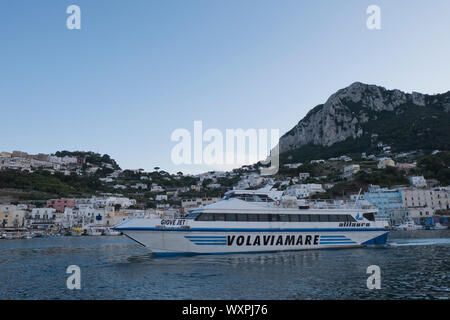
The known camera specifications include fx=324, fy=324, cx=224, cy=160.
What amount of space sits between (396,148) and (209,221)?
136431mm

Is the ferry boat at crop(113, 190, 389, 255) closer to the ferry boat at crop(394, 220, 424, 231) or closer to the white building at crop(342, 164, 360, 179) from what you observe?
the ferry boat at crop(394, 220, 424, 231)

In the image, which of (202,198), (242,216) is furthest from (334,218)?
(202,198)

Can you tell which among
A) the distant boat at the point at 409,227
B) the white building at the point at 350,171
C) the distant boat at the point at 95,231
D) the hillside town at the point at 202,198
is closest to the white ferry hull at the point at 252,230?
the hillside town at the point at 202,198

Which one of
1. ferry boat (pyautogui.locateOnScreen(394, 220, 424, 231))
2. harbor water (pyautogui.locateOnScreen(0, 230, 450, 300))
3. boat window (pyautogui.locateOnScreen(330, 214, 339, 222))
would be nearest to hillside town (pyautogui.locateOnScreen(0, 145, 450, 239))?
ferry boat (pyautogui.locateOnScreen(394, 220, 424, 231))

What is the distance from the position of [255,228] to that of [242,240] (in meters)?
1.36

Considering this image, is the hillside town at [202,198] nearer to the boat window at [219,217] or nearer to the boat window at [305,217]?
the boat window at [305,217]

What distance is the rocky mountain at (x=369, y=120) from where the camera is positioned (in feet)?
474

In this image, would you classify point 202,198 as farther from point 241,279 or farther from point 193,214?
point 241,279

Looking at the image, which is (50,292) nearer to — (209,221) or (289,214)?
(209,221)

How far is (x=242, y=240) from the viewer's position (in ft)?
80.1

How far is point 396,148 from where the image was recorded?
13800 centimetres

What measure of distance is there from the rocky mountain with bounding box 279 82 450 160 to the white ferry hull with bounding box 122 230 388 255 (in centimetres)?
12468

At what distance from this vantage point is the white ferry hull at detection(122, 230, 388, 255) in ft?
74.9
